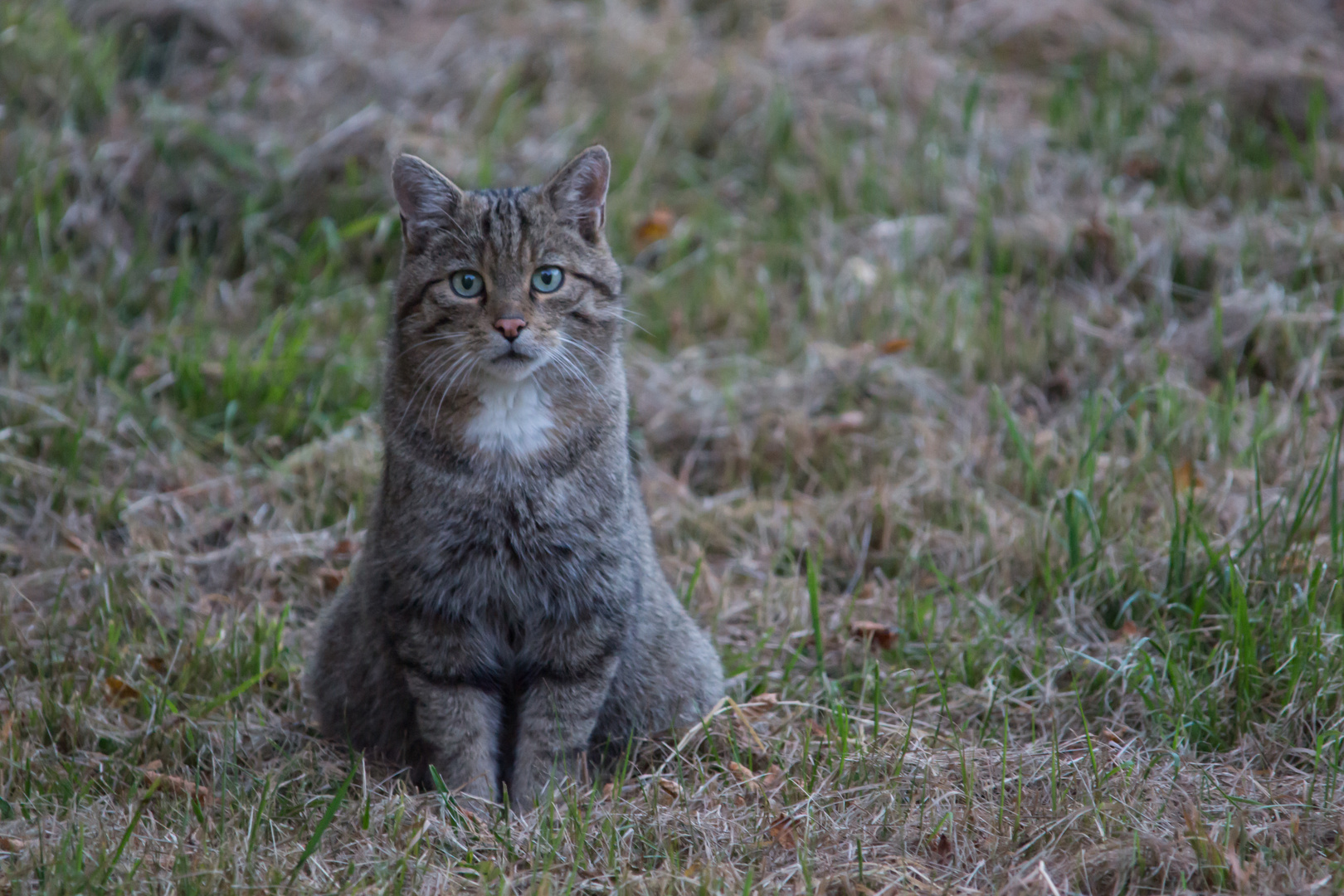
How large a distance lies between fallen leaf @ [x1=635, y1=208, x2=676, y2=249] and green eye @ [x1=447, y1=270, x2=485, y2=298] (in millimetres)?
2837

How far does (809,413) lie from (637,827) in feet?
7.70

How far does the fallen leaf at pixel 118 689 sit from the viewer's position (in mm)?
3418

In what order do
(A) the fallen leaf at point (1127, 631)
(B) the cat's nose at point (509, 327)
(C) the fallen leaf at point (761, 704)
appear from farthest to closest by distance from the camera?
1. (A) the fallen leaf at point (1127, 631)
2. (C) the fallen leaf at point (761, 704)
3. (B) the cat's nose at point (509, 327)

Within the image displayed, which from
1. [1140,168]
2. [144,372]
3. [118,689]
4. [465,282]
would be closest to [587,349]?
[465,282]

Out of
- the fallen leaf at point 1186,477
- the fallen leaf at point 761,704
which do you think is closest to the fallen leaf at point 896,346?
the fallen leaf at point 1186,477

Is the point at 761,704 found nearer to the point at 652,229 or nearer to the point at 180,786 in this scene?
the point at 180,786

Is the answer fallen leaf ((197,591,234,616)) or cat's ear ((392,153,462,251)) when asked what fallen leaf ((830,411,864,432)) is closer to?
cat's ear ((392,153,462,251))

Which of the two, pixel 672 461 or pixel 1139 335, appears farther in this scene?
pixel 1139 335

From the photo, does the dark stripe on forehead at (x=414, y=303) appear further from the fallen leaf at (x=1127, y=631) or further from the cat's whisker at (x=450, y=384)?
the fallen leaf at (x=1127, y=631)

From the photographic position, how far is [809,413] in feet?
16.0


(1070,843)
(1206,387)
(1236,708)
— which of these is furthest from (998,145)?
(1070,843)

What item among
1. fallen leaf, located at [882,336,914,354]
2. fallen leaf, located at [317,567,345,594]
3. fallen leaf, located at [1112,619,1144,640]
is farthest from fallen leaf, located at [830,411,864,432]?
fallen leaf, located at [317,567,345,594]

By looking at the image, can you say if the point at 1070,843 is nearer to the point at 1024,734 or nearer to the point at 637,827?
the point at 1024,734

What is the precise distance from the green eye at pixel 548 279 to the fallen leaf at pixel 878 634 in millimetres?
1424
